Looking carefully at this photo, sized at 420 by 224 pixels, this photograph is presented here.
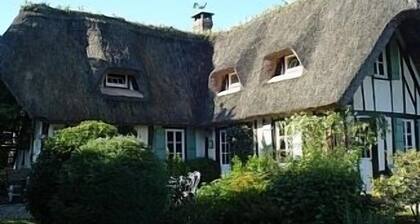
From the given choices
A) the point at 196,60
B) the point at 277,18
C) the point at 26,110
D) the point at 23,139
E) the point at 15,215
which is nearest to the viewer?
the point at 15,215

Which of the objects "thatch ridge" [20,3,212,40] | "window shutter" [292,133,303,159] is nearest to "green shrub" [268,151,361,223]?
"window shutter" [292,133,303,159]

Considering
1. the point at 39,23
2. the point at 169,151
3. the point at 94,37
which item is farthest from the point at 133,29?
the point at 169,151

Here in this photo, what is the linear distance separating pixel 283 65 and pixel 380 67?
120 inches

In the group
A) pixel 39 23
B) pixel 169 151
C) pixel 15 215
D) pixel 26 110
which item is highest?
pixel 39 23

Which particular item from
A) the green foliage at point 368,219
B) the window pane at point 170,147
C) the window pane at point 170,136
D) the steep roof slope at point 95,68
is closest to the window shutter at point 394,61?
the steep roof slope at point 95,68

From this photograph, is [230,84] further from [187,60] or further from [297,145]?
[297,145]

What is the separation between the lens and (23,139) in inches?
687

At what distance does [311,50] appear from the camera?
16.6 metres

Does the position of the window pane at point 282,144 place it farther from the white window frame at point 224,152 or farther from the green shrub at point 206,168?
the green shrub at point 206,168

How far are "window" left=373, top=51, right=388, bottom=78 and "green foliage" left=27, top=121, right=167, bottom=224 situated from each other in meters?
9.60

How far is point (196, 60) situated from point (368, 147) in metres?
8.59

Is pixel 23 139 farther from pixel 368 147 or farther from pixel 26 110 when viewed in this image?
pixel 368 147

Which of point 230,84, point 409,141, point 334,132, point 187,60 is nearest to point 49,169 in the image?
point 334,132

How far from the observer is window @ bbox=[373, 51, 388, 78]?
16.7 metres
